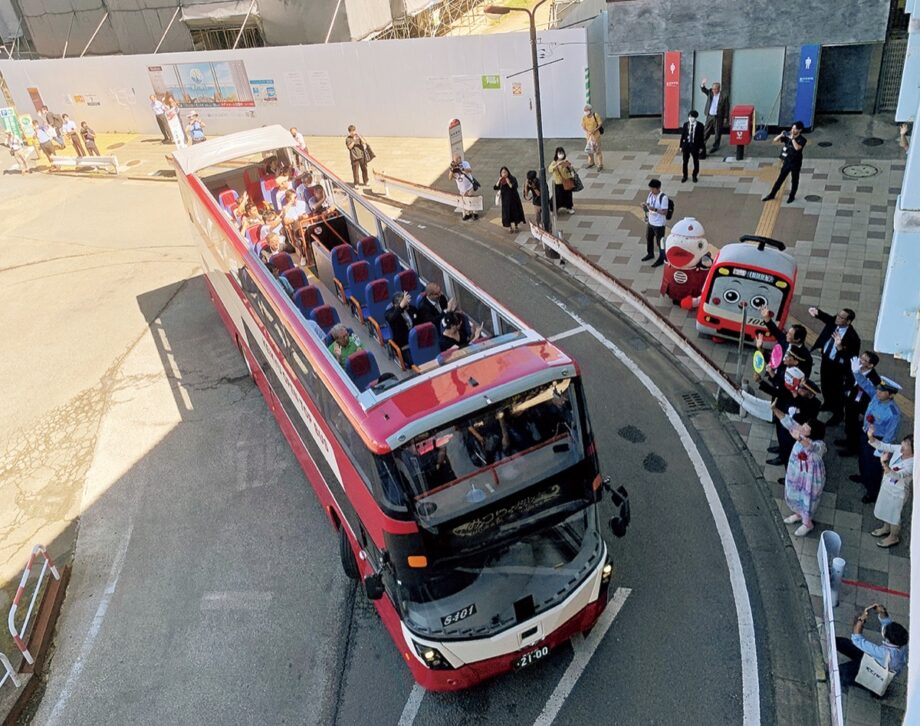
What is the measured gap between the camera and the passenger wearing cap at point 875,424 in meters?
8.18

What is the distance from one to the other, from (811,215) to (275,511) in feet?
39.2

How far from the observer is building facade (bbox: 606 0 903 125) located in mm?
17594

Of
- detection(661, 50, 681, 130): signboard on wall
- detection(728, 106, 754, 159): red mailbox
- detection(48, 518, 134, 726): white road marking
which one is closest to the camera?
detection(48, 518, 134, 726): white road marking

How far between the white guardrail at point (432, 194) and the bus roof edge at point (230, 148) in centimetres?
436

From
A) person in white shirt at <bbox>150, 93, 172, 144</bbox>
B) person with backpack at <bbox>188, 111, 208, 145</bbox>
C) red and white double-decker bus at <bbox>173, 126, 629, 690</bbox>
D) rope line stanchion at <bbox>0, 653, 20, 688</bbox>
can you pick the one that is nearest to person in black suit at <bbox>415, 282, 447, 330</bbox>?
red and white double-decker bus at <bbox>173, 126, 629, 690</bbox>

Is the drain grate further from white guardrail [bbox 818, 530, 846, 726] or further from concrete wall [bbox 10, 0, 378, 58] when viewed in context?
concrete wall [bbox 10, 0, 378, 58]

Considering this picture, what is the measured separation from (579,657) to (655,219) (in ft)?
28.0

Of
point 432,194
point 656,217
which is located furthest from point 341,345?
point 432,194

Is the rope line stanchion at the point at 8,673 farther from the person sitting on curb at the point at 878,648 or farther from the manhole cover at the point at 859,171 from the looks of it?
the manhole cover at the point at 859,171

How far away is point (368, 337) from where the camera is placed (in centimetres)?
1027

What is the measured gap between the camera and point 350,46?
2292cm

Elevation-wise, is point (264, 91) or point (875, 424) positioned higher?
point (264, 91)

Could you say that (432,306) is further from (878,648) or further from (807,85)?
(807,85)

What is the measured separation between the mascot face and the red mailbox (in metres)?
6.94
